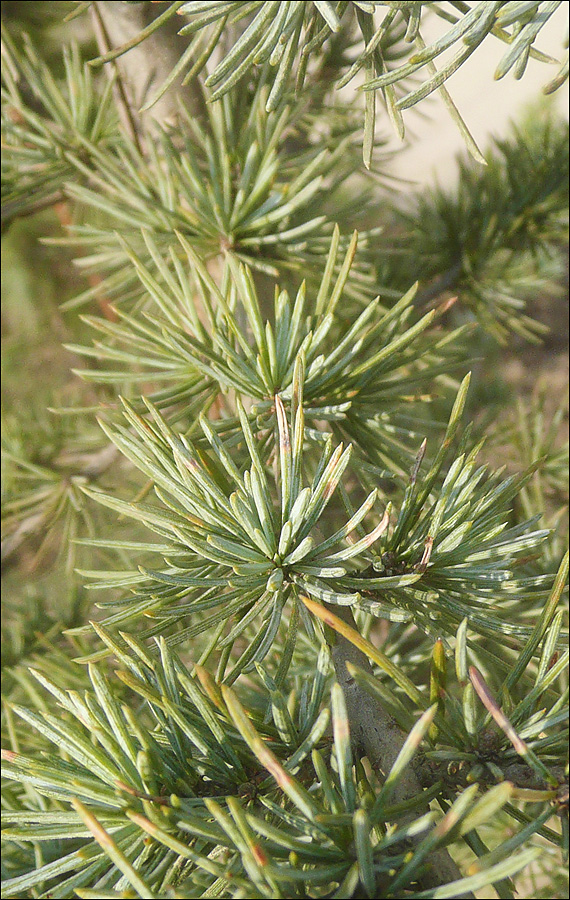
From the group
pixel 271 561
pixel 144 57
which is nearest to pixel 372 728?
pixel 271 561

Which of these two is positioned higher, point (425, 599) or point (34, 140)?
point (34, 140)

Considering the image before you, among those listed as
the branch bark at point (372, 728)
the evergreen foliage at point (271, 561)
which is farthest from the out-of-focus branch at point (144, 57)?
the branch bark at point (372, 728)

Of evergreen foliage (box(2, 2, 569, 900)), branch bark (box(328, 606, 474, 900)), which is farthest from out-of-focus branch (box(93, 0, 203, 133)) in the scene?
branch bark (box(328, 606, 474, 900))

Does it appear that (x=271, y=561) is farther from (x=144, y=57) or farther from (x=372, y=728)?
(x=144, y=57)

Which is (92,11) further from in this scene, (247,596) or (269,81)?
(247,596)

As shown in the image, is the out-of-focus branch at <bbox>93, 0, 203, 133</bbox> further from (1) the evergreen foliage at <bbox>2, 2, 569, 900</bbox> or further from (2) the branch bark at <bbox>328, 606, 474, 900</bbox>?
(2) the branch bark at <bbox>328, 606, 474, 900</bbox>

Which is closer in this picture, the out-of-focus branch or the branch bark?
the branch bark

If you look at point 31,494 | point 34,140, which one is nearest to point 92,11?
point 34,140

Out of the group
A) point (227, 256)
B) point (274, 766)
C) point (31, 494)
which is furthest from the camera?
point (31, 494)

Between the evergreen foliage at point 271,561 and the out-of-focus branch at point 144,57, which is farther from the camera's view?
the out-of-focus branch at point 144,57

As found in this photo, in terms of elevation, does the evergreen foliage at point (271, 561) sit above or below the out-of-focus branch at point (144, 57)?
below

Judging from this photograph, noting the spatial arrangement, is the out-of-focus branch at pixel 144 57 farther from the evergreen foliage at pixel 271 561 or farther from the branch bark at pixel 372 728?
the branch bark at pixel 372 728
